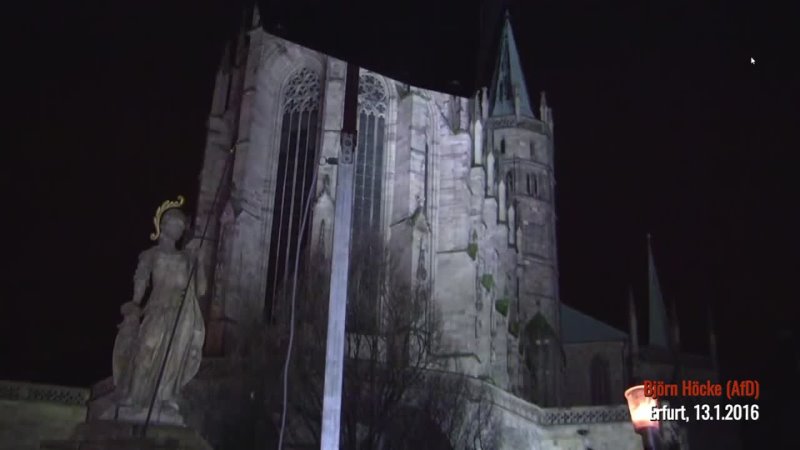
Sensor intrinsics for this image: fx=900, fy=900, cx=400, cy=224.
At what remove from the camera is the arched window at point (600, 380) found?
4819 cm

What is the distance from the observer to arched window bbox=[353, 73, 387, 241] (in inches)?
1328

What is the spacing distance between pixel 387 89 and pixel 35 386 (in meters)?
16.9

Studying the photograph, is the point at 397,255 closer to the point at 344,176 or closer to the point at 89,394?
the point at 89,394

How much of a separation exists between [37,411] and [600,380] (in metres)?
31.1

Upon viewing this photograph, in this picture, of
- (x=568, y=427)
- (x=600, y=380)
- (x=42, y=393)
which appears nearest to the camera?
(x=42, y=393)

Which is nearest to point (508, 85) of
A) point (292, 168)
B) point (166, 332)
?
point (292, 168)

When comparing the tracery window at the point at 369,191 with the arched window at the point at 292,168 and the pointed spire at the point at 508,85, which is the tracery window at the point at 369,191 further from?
the pointed spire at the point at 508,85

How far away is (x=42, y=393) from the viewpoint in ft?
93.5

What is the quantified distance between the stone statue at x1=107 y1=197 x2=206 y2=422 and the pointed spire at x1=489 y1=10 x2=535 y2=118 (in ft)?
141

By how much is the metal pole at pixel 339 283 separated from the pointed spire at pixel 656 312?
146ft

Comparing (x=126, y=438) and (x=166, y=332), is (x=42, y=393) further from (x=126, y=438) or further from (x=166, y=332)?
(x=126, y=438)

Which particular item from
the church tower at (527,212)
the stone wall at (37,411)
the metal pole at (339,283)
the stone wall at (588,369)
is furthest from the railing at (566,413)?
the metal pole at (339,283)

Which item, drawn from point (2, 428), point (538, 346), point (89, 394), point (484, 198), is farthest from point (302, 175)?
point (538, 346)

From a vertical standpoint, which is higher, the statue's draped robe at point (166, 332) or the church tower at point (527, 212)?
the church tower at point (527, 212)
